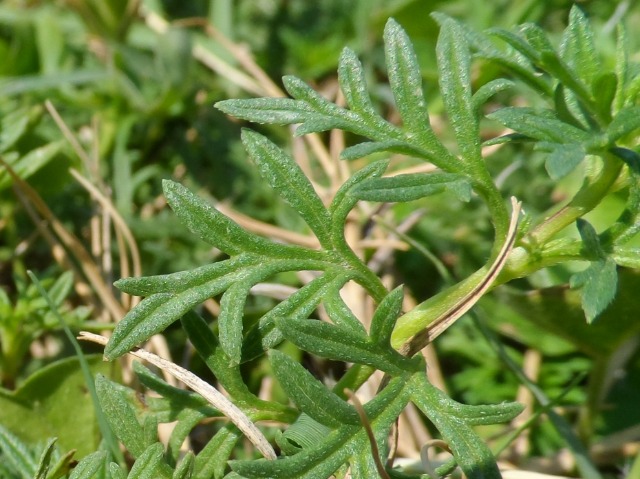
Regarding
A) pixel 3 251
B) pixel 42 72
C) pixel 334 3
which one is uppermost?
pixel 42 72

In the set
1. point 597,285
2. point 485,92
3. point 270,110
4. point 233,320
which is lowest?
point 597,285

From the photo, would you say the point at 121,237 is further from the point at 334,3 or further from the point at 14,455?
the point at 334,3

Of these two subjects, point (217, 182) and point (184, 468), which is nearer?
point (184, 468)

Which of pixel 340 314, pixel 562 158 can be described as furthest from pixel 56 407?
pixel 562 158

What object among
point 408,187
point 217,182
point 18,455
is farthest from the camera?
point 217,182

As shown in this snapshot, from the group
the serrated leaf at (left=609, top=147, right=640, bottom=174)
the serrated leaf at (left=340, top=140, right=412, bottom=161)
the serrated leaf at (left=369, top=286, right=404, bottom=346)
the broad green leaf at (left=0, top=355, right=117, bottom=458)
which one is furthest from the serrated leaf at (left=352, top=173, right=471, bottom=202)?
the broad green leaf at (left=0, top=355, right=117, bottom=458)

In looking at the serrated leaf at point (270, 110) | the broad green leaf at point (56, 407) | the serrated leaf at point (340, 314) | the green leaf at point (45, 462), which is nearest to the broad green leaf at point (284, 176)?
the serrated leaf at point (270, 110)

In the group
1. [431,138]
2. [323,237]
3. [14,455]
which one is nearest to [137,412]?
[14,455]

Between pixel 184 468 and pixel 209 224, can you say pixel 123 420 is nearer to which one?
pixel 184 468
